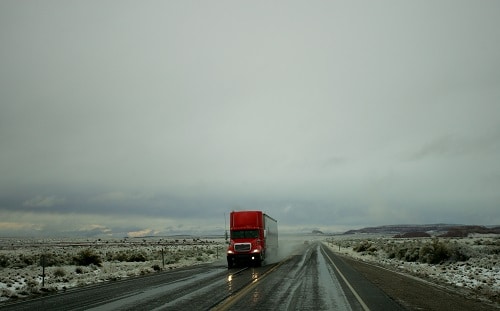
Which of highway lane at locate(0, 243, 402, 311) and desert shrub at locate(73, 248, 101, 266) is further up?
highway lane at locate(0, 243, 402, 311)

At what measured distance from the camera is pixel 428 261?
33.8 meters

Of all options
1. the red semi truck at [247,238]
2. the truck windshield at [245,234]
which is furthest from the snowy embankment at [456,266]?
the truck windshield at [245,234]

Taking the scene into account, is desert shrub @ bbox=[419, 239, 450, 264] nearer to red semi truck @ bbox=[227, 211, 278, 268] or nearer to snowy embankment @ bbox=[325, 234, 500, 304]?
snowy embankment @ bbox=[325, 234, 500, 304]

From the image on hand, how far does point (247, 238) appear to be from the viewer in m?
30.4

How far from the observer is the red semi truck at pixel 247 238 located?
2966cm

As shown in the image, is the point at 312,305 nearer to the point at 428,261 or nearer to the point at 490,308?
the point at 490,308

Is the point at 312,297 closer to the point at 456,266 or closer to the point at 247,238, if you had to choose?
the point at 247,238

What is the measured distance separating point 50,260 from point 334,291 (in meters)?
32.0

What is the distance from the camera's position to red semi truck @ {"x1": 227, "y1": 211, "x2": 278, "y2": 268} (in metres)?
29.7

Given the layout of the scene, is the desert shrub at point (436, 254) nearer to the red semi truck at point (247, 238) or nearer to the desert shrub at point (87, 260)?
the red semi truck at point (247, 238)

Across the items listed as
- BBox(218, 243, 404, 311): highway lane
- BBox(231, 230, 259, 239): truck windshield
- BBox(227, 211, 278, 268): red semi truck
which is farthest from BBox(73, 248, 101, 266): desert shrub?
BBox(218, 243, 404, 311): highway lane

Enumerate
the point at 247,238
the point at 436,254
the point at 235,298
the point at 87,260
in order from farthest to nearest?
the point at 87,260 < the point at 436,254 < the point at 247,238 < the point at 235,298

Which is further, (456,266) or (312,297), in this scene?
(456,266)

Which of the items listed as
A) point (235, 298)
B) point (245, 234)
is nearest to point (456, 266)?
point (245, 234)
